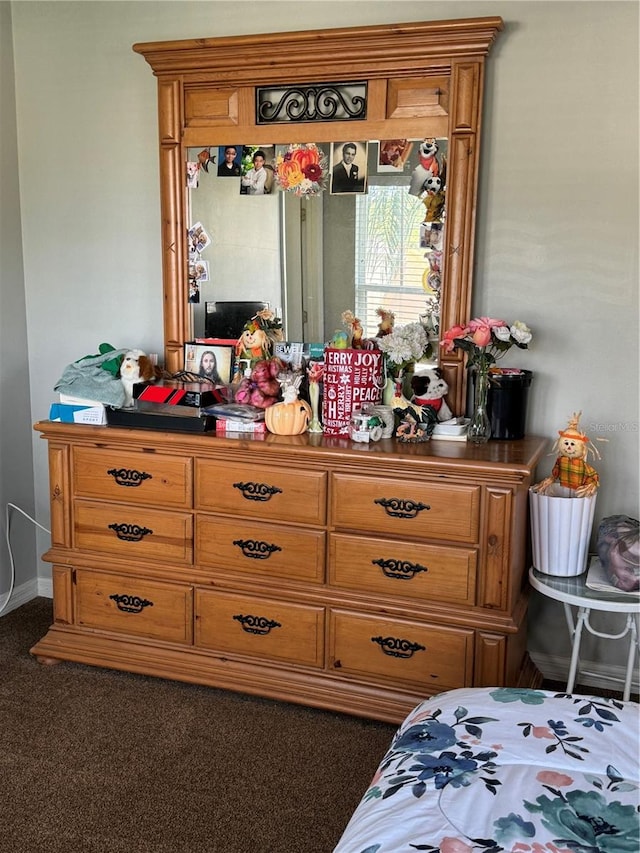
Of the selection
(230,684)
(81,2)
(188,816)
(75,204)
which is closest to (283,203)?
(75,204)

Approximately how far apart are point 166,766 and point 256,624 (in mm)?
522

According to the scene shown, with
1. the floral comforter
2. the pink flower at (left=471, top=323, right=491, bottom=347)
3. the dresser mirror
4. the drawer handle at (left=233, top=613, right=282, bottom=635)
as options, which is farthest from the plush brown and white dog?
the floral comforter

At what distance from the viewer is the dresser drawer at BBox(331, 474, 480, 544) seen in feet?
7.84

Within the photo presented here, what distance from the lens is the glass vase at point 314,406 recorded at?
8.95ft

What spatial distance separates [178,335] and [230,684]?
1.27 meters

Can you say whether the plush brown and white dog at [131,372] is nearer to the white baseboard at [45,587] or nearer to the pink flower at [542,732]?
the white baseboard at [45,587]

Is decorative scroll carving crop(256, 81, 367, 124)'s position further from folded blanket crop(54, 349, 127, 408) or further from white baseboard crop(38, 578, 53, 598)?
white baseboard crop(38, 578, 53, 598)

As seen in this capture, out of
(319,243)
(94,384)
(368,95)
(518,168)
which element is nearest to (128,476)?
(94,384)

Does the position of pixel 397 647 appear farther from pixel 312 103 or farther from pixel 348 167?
pixel 312 103

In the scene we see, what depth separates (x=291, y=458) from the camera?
2.54 metres

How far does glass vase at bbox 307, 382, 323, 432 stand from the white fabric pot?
0.71m

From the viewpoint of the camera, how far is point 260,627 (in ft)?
8.82

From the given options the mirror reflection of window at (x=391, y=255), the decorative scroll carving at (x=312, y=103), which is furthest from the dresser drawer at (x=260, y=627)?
the decorative scroll carving at (x=312, y=103)

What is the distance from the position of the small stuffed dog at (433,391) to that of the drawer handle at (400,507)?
364 millimetres
